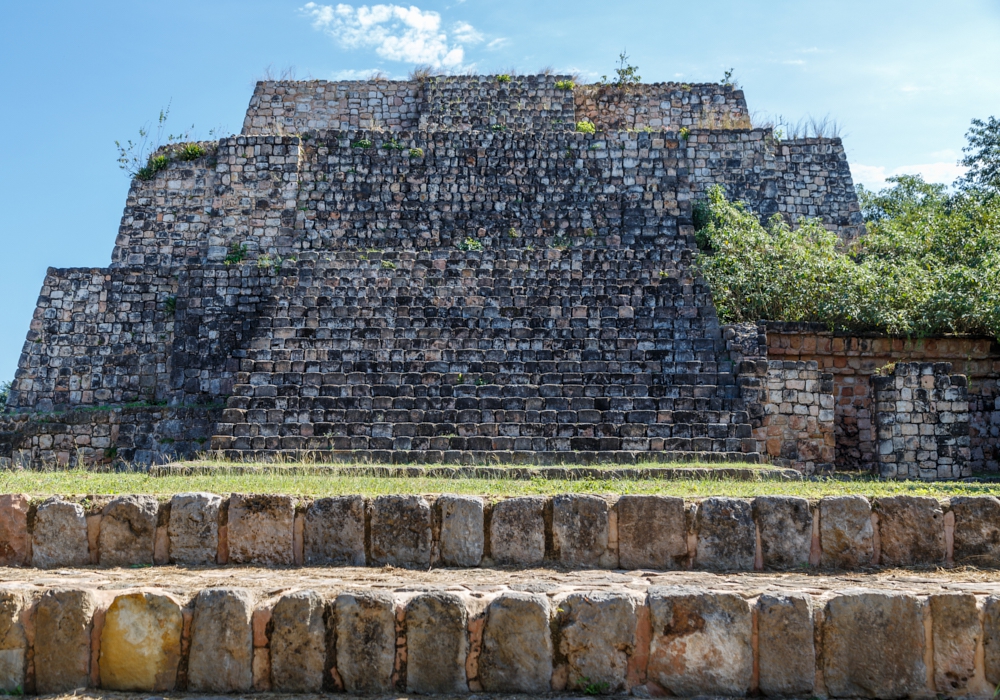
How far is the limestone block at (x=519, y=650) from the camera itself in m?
4.18

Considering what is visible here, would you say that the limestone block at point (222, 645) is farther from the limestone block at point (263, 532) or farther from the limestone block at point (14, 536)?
the limestone block at point (14, 536)

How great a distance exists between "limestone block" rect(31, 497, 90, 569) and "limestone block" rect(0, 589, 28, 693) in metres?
1.19

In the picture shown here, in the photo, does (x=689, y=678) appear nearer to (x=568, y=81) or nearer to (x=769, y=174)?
(x=769, y=174)

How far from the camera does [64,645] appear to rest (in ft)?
14.2

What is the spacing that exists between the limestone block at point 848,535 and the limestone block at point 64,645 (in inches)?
174

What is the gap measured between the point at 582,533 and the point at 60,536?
3.55 m

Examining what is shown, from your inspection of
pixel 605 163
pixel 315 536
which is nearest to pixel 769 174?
pixel 605 163

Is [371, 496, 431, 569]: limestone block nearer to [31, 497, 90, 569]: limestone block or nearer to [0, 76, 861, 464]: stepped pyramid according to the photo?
[31, 497, 90, 569]: limestone block

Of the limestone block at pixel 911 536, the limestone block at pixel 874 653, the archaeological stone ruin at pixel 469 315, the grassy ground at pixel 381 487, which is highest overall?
the archaeological stone ruin at pixel 469 315

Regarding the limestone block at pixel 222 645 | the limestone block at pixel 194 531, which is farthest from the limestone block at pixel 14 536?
the limestone block at pixel 222 645

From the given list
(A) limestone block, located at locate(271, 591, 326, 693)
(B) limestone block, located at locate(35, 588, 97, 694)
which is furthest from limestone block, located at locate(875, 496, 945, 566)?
(B) limestone block, located at locate(35, 588, 97, 694)

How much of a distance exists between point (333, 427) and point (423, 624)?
23.2ft

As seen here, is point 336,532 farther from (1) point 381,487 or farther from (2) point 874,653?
(2) point 874,653

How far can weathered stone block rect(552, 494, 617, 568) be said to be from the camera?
209 inches
